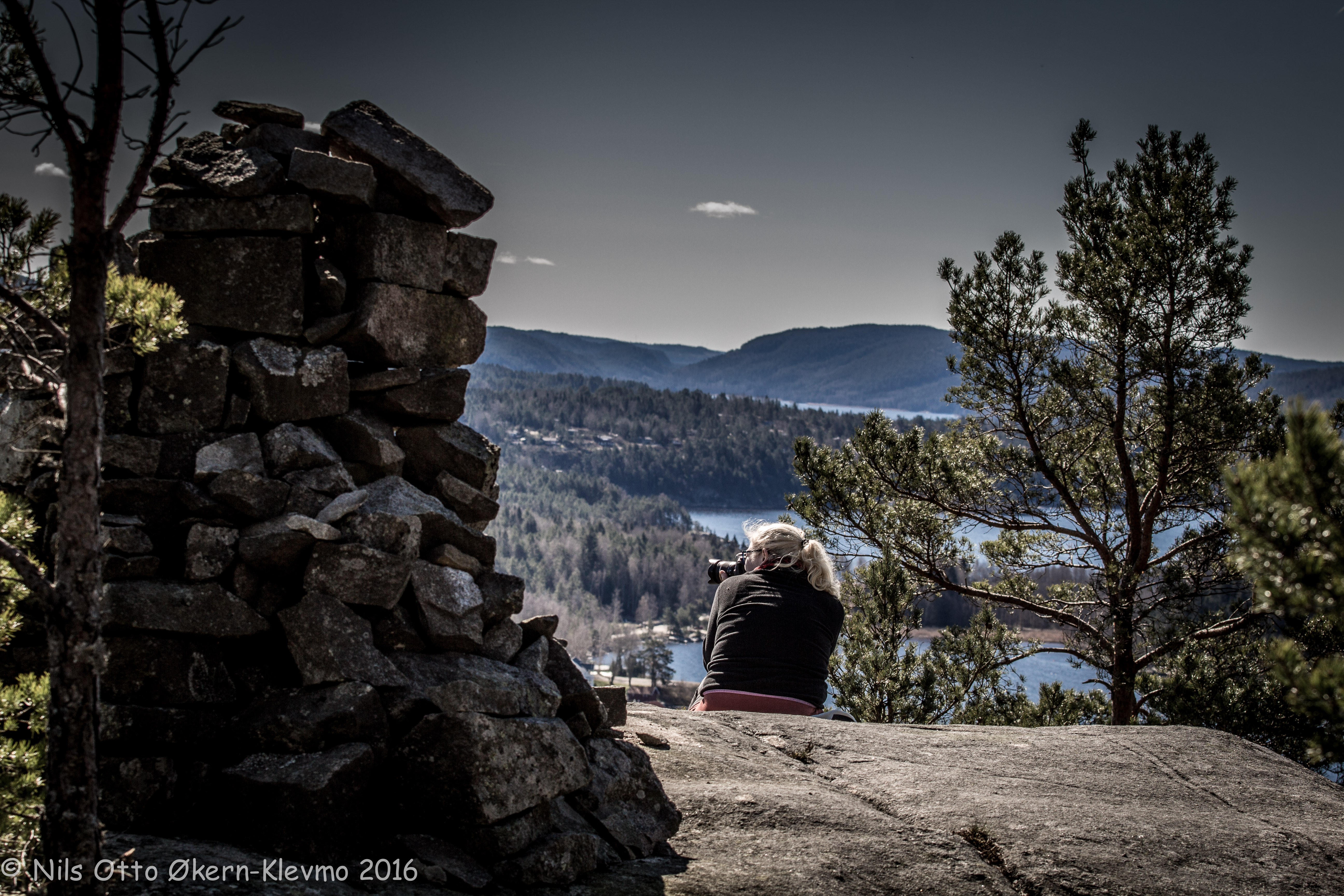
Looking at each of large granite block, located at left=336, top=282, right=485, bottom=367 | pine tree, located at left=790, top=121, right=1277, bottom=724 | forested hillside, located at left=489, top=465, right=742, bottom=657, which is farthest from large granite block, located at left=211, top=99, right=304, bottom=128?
forested hillside, located at left=489, top=465, right=742, bottom=657

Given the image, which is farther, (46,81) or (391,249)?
(391,249)

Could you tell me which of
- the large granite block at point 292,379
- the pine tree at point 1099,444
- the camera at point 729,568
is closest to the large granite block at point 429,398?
the large granite block at point 292,379

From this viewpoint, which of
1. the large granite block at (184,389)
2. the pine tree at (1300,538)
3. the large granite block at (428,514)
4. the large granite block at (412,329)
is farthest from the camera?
the large granite block at (412,329)

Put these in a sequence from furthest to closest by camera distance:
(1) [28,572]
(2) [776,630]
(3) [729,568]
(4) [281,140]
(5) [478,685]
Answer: (3) [729,568]
(2) [776,630]
(4) [281,140]
(5) [478,685]
(1) [28,572]

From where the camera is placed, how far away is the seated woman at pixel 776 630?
19.4ft

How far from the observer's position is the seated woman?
5898mm

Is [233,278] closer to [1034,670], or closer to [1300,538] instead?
[1300,538]

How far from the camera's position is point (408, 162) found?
4.85 meters

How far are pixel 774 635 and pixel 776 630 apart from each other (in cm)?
5

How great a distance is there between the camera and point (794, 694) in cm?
611

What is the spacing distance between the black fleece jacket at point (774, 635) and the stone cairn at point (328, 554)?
135 cm

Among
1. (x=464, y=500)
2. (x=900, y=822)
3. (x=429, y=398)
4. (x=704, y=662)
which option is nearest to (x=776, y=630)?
(x=704, y=662)

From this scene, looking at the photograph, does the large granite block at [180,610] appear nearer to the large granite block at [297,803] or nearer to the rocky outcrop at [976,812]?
the large granite block at [297,803]

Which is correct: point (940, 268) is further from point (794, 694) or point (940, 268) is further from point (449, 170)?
point (449, 170)
